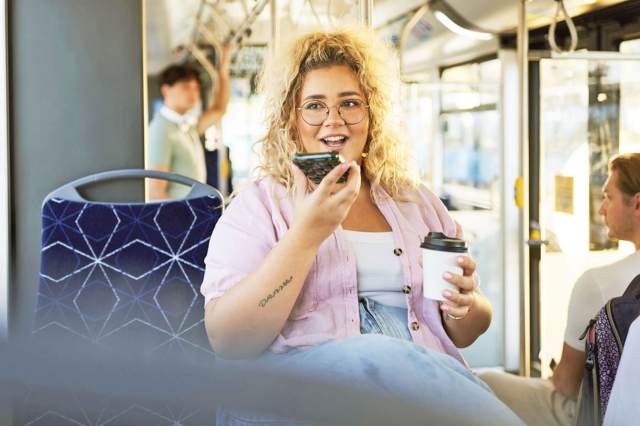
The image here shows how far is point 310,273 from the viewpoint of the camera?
1.58 metres

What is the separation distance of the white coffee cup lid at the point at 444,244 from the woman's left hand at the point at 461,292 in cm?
2

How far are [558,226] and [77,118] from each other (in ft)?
8.75

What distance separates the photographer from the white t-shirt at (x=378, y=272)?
5.25 feet

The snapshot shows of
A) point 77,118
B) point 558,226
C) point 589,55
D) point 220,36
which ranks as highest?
point 220,36

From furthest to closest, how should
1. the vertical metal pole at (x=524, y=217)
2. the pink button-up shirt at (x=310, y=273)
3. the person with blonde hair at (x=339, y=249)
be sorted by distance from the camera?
the vertical metal pole at (x=524, y=217) < the pink button-up shirt at (x=310, y=273) < the person with blonde hair at (x=339, y=249)

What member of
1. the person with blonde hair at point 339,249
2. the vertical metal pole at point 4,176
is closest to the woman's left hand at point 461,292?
the person with blonde hair at point 339,249

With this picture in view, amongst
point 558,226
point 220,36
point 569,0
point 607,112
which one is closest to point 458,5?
point 569,0

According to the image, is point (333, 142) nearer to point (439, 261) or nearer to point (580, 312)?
point (439, 261)

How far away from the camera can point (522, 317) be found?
4.05 meters

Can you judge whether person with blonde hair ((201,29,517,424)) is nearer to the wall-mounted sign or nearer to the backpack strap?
the backpack strap

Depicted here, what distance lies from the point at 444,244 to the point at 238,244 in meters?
0.40

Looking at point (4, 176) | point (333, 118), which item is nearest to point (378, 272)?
point (333, 118)

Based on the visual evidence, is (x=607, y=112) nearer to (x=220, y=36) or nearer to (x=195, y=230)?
(x=195, y=230)

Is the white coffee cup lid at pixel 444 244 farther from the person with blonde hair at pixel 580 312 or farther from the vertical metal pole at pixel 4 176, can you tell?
the vertical metal pole at pixel 4 176
